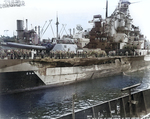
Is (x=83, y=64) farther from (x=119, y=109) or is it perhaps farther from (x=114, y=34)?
(x=114, y=34)

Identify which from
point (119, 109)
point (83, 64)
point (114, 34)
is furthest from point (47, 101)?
point (114, 34)

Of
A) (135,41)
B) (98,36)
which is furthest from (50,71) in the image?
(135,41)

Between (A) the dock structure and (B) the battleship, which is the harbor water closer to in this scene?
(B) the battleship

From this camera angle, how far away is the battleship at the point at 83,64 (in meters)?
18.8

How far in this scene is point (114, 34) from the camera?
40.9m

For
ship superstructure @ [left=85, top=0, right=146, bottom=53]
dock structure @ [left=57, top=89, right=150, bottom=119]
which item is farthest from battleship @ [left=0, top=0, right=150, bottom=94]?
dock structure @ [left=57, top=89, right=150, bottom=119]

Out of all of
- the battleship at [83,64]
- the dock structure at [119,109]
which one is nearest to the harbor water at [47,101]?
the battleship at [83,64]

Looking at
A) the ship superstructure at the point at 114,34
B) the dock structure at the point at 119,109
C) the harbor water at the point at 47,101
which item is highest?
the ship superstructure at the point at 114,34

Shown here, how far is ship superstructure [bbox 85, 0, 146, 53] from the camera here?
126 ft

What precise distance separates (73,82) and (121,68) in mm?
14219

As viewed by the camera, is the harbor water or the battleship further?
the battleship

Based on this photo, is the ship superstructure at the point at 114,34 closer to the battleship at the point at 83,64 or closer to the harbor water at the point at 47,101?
the battleship at the point at 83,64

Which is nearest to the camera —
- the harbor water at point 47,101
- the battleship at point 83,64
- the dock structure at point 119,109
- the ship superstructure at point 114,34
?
the dock structure at point 119,109

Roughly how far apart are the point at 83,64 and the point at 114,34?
775 inches
